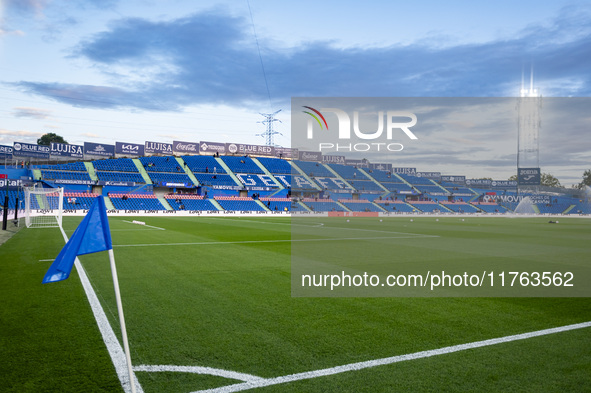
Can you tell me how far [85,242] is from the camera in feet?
12.0

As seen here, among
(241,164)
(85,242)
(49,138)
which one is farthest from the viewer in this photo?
(49,138)

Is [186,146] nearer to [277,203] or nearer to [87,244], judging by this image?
[277,203]

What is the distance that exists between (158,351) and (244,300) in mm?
2618

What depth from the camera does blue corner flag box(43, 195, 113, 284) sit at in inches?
137

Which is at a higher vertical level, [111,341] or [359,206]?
[111,341]

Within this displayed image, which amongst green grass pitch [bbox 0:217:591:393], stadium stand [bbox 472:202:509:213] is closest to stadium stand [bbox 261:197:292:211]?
stadium stand [bbox 472:202:509:213]

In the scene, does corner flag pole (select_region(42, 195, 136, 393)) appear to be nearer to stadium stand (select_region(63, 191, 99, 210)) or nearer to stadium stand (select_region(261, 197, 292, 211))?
stadium stand (select_region(63, 191, 99, 210))

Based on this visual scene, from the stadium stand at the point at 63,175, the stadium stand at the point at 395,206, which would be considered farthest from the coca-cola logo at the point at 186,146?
the stadium stand at the point at 395,206

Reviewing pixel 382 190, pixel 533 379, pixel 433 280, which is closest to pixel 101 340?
pixel 533 379

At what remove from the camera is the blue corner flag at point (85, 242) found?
347 centimetres

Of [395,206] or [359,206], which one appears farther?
[395,206]

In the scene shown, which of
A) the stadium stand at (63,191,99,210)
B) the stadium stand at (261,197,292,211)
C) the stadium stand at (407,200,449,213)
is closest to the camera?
the stadium stand at (63,191,99,210)

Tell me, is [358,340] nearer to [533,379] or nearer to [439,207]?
[533,379]

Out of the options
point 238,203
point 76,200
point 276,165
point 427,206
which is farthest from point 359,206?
point 76,200
